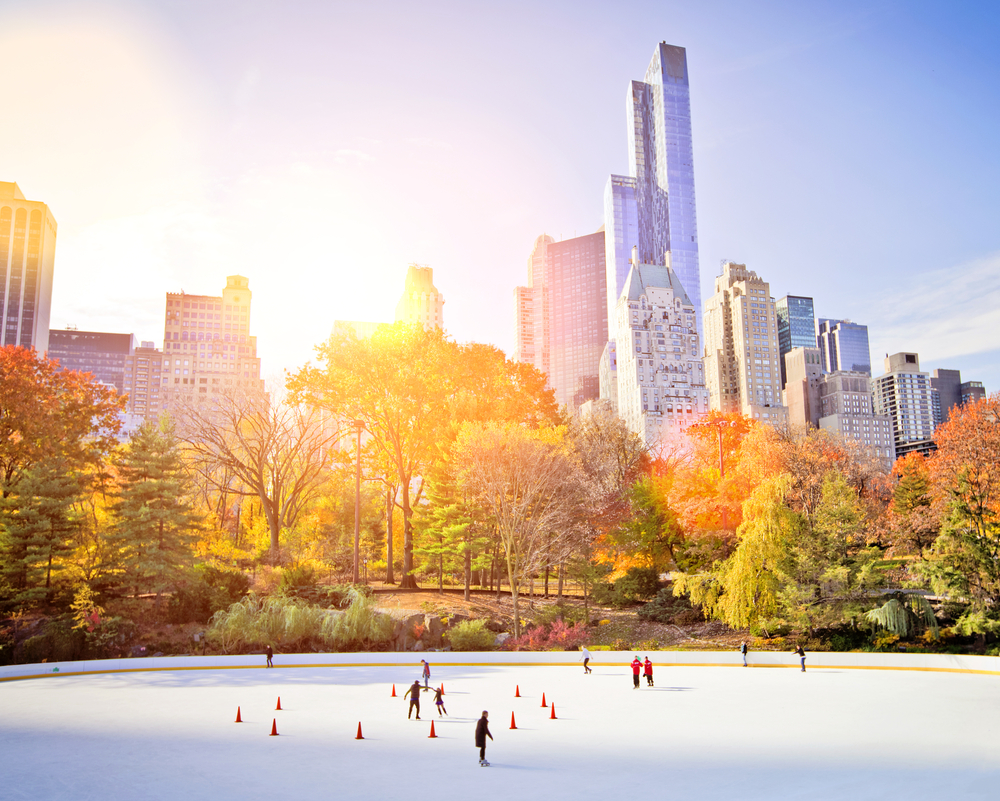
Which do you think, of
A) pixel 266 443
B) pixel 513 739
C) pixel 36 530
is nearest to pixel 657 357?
pixel 266 443

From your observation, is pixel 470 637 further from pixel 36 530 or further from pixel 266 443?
pixel 36 530

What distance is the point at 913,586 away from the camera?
38969mm

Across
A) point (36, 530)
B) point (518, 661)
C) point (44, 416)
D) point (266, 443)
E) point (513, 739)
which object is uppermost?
point (44, 416)

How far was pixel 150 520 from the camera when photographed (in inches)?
1522

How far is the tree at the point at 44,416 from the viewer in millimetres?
39719

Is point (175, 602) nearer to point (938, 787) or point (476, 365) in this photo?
point (476, 365)

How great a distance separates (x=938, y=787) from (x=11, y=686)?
3090 cm

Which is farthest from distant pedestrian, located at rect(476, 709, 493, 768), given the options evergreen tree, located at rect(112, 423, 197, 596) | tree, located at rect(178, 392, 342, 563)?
tree, located at rect(178, 392, 342, 563)

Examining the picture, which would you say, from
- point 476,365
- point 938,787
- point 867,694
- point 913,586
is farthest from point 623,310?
point 938,787

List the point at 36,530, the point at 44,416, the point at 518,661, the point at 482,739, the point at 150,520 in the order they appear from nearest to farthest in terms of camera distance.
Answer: the point at 482,739 < the point at 518,661 < the point at 36,530 < the point at 150,520 < the point at 44,416

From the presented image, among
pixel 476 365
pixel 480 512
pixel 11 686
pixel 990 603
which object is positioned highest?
pixel 476 365

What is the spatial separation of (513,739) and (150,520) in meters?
29.0

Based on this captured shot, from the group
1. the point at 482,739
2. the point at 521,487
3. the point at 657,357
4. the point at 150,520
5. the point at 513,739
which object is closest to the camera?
the point at 482,739

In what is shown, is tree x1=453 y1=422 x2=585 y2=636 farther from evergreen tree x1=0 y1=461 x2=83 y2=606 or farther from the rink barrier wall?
evergreen tree x1=0 y1=461 x2=83 y2=606
